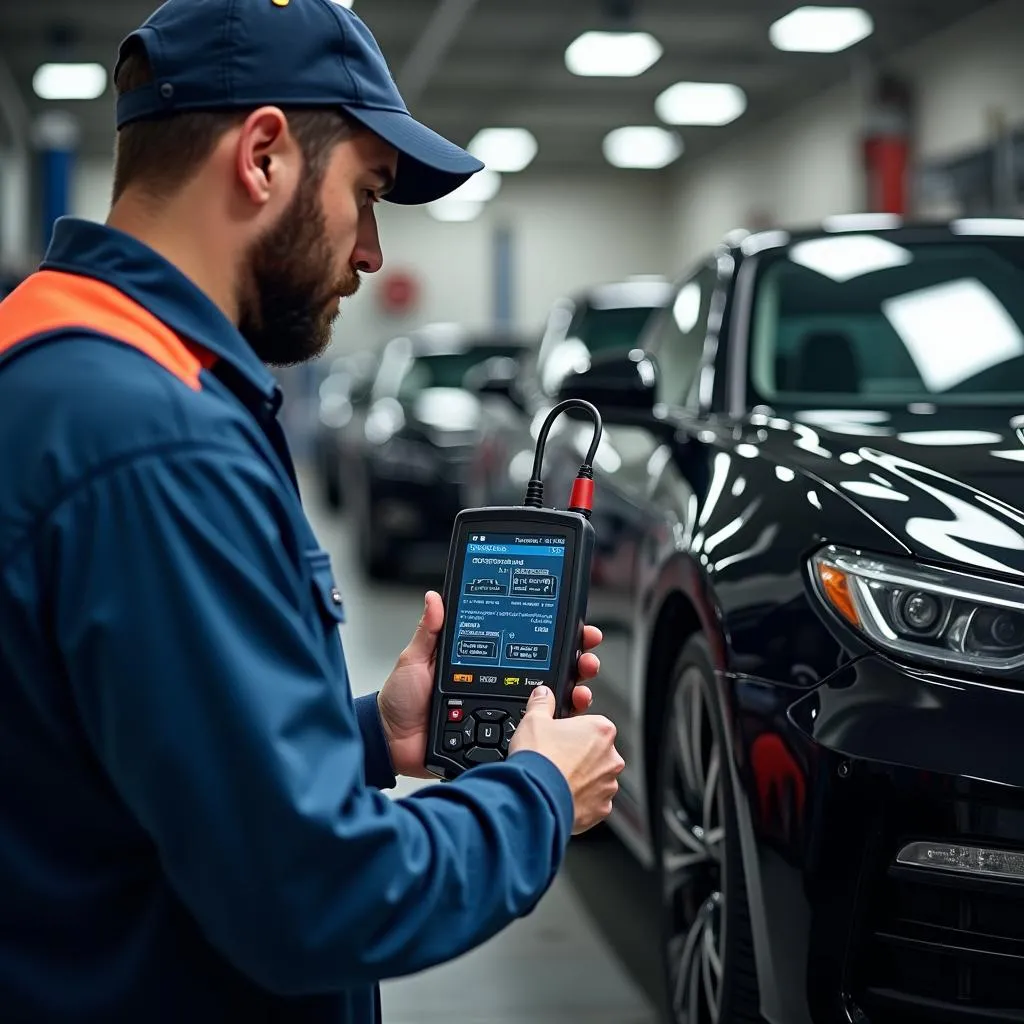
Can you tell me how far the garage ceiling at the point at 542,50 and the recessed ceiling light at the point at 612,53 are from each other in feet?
0.48

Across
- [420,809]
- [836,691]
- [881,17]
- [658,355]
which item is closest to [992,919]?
[836,691]

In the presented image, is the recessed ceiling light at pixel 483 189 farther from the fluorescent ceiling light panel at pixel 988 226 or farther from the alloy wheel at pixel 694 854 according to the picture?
the alloy wheel at pixel 694 854

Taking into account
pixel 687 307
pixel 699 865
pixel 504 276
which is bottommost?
pixel 699 865

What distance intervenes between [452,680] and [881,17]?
14755 mm

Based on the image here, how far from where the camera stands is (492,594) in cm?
165

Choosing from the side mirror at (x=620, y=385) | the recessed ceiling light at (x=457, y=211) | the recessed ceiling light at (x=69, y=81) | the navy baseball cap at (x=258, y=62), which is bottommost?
the side mirror at (x=620, y=385)

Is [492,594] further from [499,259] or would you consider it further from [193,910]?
[499,259]

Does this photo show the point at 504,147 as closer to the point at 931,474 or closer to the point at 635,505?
the point at 635,505

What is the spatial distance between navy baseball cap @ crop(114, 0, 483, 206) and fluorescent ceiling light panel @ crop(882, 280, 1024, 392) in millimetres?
2487

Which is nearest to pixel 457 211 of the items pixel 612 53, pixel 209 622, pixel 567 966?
pixel 612 53

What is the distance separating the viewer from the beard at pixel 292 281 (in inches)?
49.9

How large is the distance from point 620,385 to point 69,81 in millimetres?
17146

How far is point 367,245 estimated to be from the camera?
1.43 meters

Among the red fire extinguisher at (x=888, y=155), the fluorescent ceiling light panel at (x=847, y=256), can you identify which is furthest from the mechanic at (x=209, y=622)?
the red fire extinguisher at (x=888, y=155)
